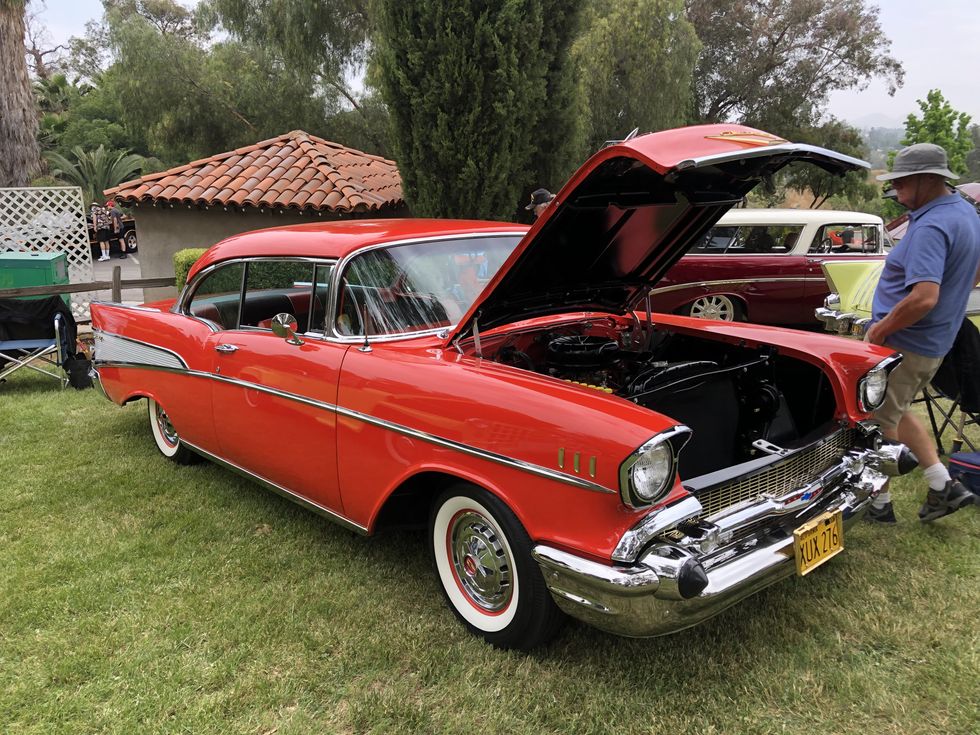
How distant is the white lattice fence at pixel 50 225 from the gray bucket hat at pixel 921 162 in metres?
10.3

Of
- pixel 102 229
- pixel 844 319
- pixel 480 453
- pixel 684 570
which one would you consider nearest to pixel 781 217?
pixel 844 319

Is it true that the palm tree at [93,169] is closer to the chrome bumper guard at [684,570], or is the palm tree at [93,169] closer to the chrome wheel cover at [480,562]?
the chrome wheel cover at [480,562]

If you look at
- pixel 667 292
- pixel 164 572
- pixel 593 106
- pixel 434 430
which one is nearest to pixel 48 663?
pixel 164 572

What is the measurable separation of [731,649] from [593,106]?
44.4ft

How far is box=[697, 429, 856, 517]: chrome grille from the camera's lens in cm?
241

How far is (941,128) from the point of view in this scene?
26.9m

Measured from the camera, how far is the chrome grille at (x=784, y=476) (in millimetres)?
2406

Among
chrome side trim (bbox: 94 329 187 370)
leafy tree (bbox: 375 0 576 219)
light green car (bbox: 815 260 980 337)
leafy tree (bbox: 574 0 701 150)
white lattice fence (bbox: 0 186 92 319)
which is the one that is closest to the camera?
chrome side trim (bbox: 94 329 187 370)

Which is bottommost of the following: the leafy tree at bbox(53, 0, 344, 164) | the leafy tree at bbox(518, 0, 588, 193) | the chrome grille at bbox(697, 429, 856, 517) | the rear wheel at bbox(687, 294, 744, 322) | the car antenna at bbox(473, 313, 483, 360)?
the chrome grille at bbox(697, 429, 856, 517)

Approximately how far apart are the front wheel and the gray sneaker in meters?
2.18

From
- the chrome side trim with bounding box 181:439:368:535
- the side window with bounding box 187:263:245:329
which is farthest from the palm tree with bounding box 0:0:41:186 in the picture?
the chrome side trim with bounding box 181:439:368:535

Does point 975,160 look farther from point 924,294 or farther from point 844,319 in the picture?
point 924,294

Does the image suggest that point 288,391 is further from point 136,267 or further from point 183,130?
point 136,267

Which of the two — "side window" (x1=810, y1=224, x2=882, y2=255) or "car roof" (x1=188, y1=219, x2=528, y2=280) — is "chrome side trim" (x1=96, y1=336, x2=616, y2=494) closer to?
"car roof" (x1=188, y1=219, x2=528, y2=280)
